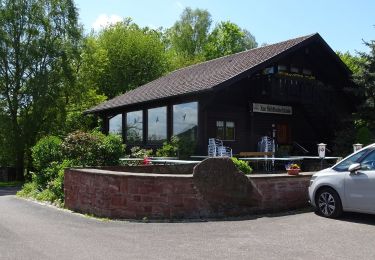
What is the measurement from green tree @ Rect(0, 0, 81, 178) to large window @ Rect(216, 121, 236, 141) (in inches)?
546

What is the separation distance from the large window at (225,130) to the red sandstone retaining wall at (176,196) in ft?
39.1

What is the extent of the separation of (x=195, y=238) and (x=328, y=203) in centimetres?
328

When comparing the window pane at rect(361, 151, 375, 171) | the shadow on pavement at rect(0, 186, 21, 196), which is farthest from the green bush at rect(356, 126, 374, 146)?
the shadow on pavement at rect(0, 186, 21, 196)

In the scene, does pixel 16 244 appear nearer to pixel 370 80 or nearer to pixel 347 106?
pixel 370 80

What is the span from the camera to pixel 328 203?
995 centimetres

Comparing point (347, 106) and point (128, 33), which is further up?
point (128, 33)

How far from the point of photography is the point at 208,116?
22.7 metres

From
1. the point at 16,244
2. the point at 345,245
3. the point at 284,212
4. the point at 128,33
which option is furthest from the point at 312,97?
the point at 128,33

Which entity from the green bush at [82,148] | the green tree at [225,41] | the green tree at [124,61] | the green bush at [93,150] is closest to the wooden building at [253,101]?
the green bush at [93,150]

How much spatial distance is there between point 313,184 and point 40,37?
2704cm

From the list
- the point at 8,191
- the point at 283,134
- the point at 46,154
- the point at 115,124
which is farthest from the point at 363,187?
the point at 115,124

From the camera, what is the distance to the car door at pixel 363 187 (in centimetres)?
920

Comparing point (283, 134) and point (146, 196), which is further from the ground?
point (283, 134)

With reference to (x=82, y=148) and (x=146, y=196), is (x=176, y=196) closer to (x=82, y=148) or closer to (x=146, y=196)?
(x=146, y=196)
